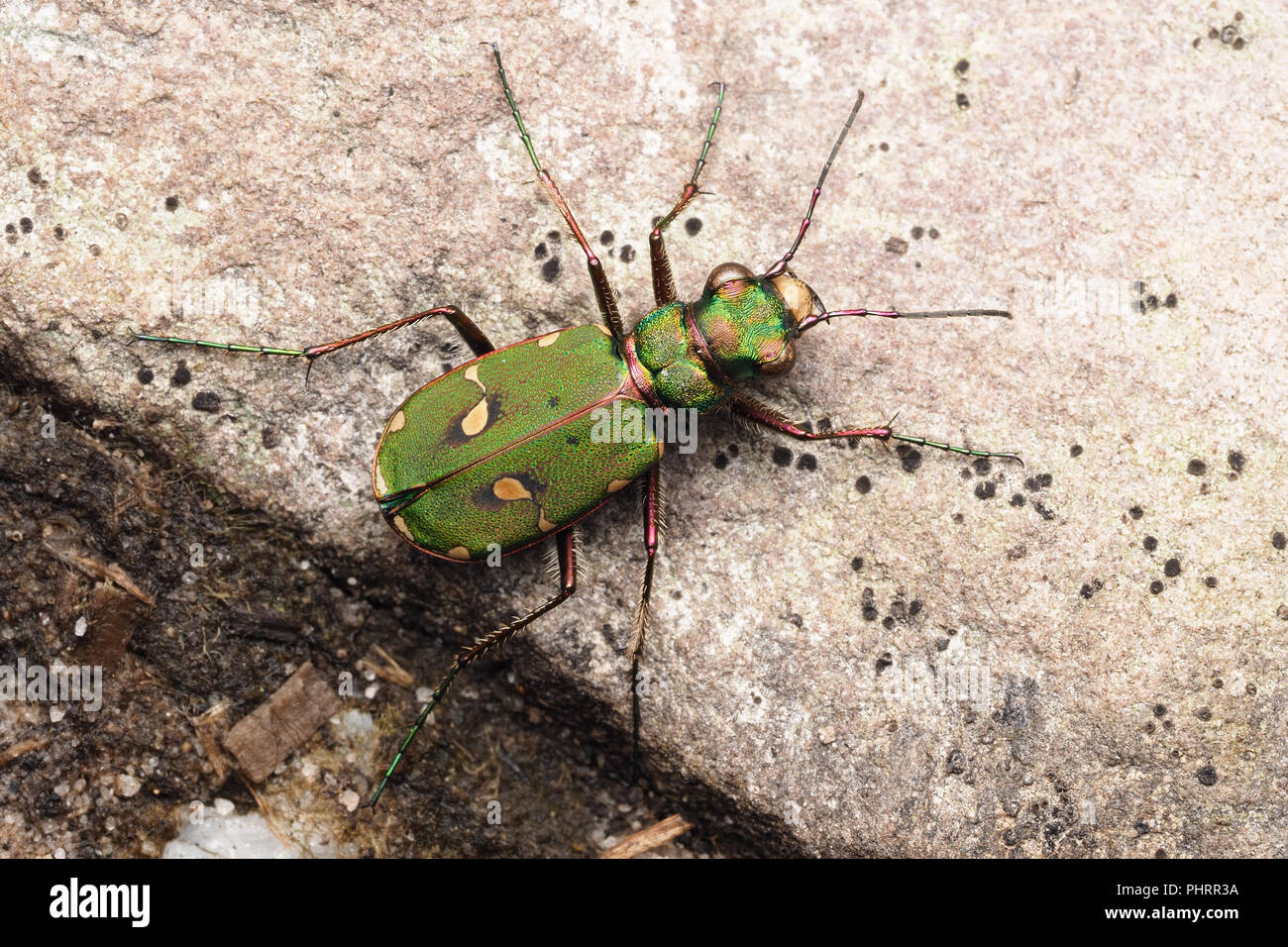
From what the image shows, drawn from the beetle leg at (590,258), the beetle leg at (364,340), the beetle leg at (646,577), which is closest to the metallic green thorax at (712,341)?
the beetle leg at (590,258)

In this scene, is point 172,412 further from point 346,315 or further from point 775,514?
point 775,514

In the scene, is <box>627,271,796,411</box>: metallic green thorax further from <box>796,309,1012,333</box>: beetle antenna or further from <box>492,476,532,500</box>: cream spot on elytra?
<box>492,476,532,500</box>: cream spot on elytra

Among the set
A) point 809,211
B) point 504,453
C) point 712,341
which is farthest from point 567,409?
point 809,211

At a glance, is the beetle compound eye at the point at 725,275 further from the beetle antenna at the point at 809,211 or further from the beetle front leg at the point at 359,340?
the beetle front leg at the point at 359,340

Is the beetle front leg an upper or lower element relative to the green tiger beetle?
upper

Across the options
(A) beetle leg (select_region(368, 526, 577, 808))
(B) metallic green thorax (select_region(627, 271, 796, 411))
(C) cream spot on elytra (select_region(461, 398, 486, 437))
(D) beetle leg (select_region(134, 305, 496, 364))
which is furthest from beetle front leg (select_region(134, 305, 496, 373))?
(A) beetle leg (select_region(368, 526, 577, 808))

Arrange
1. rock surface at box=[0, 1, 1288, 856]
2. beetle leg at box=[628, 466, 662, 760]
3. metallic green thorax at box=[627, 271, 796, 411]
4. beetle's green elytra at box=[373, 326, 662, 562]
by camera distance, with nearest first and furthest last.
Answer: beetle's green elytra at box=[373, 326, 662, 562] < metallic green thorax at box=[627, 271, 796, 411] < beetle leg at box=[628, 466, 662, 760] < rock surface at box=[0, 1, 1288, 856]
